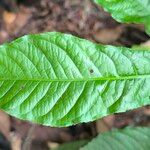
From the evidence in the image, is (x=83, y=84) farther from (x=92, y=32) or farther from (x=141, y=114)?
(x=92, y=32)

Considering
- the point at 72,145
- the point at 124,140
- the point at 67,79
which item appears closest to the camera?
the point at 67,79

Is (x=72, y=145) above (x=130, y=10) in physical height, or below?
below

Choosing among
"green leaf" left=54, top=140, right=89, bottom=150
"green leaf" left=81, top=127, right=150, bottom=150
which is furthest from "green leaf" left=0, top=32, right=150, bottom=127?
"green leaf" left=54, top=140, right=89, bottom=150

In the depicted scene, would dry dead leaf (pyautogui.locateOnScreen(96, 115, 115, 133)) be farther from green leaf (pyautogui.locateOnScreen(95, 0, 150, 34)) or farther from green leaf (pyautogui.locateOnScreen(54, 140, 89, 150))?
green leaf (pyautogui.locateOnScreen(95, 0, 150, 34))

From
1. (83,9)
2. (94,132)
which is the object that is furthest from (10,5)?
(94,132)

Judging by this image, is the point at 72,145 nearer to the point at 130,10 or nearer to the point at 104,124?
the point at 104,124

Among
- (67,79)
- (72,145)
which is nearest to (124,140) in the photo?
(72,145)
